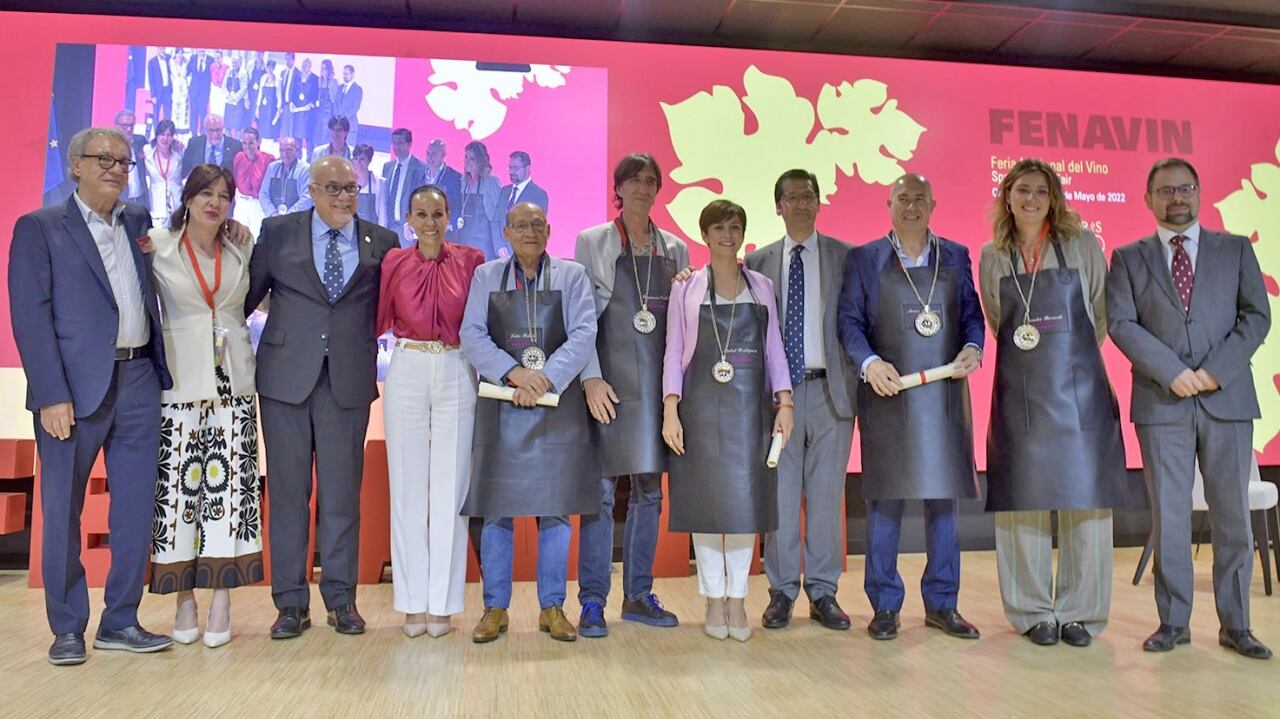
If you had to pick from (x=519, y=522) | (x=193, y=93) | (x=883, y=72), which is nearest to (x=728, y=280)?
(x=519, y=522)

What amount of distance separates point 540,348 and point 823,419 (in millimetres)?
1210

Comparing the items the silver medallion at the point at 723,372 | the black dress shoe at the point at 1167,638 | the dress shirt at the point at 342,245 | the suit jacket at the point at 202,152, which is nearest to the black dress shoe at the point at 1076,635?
the black dress shoe at the point at 1167,638

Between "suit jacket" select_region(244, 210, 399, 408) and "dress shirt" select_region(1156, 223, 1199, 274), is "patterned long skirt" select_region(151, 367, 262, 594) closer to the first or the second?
"suit jacket" select_region(244, 210, 399, 408)

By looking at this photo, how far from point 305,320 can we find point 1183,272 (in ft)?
10.9

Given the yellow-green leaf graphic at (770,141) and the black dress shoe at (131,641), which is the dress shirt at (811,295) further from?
the black dress shoe at (131,641)

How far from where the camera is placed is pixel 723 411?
323 centimetres

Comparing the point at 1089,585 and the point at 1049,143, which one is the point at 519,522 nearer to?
the point at 1089,585

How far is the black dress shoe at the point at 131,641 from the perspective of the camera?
3.12 m

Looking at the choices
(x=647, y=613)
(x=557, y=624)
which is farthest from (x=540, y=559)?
(x=647, y=613)

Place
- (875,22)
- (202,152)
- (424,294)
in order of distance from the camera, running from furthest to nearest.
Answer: (875,22)
(202,152)
(424,294)

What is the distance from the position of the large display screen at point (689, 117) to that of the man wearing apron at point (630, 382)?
2.17 meters

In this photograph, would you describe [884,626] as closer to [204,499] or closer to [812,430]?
[812,430]

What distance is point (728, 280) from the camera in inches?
132

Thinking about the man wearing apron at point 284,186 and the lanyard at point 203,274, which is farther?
the man wearing apron at point 284,186
